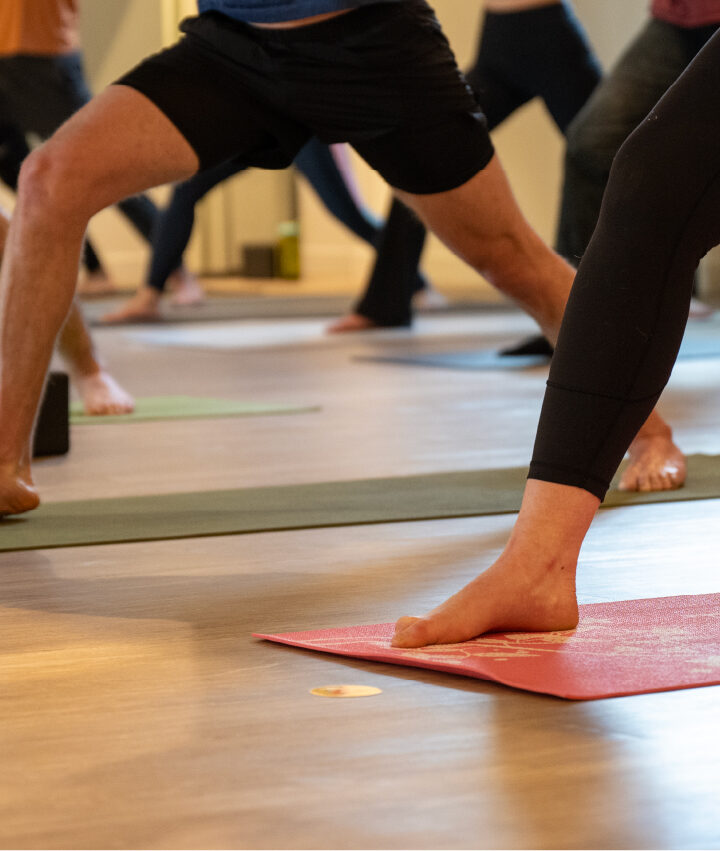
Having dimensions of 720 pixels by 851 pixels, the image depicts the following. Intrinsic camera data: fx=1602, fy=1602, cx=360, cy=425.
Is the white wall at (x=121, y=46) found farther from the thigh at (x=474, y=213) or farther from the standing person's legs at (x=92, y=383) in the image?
the thigh at (x=474, y=213)

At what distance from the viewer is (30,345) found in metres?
1.81

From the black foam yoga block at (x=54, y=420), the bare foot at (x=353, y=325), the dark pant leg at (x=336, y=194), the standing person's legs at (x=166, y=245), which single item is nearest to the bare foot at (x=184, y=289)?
the standing person's legs at (x=166, y=245)

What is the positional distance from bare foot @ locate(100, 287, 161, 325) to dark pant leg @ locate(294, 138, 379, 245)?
746 mm

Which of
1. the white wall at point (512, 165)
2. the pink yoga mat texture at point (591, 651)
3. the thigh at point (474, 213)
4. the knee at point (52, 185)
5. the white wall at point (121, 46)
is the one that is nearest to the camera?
the pink yoga mat texture at point (591, 651)

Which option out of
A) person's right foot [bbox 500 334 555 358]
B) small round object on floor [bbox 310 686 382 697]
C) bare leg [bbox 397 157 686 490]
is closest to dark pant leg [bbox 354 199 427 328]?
person's right foot [bbox 500 334 555 358]

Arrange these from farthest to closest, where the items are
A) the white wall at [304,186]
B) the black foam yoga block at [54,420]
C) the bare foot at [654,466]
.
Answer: the white wall at [304,186] < the black foam yoga block at [54,420] < the bare foot at [654,466]

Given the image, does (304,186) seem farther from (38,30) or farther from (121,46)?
(38,30)

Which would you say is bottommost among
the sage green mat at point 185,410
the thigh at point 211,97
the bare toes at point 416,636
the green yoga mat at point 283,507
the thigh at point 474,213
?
the sage green mat at point 185,410

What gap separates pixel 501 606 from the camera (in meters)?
1.26

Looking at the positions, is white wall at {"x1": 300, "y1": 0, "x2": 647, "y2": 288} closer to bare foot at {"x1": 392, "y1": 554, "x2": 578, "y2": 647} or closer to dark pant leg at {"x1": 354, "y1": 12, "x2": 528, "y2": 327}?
dark pant leg at {"x1": 354, "y1": 12, "x2": 528, "y2": 327}

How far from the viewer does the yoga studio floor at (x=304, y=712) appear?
2.89 feet

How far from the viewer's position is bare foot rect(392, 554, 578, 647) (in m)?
1.26

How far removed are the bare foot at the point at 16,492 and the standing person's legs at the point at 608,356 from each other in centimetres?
72

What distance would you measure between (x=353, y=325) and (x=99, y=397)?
2396 mm
